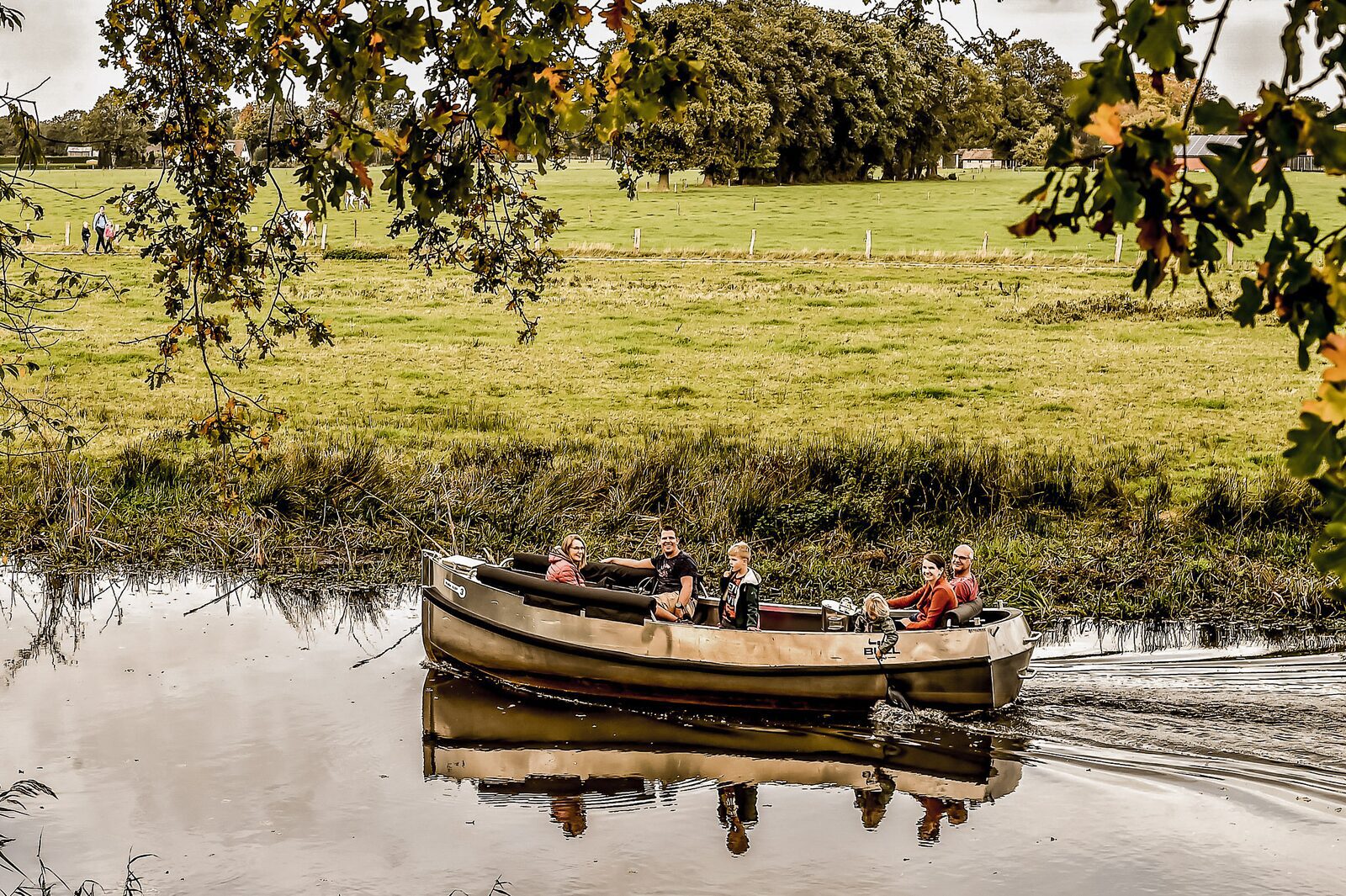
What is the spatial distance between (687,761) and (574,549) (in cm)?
288

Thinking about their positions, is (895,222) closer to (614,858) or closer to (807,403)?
(807,403)

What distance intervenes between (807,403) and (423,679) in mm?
12398

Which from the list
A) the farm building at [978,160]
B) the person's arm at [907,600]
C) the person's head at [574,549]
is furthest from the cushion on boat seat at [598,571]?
the farm building at [978,160]

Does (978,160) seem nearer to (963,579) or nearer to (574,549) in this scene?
(963,579)

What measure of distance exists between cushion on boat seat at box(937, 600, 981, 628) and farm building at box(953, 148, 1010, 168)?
341 ft

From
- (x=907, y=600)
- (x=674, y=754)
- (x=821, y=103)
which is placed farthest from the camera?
(x=821, y=103)

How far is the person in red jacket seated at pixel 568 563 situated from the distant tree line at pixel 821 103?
97.7 ft

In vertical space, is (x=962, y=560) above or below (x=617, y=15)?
below

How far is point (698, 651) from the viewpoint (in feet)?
41.3

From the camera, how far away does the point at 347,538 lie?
57.8 feet

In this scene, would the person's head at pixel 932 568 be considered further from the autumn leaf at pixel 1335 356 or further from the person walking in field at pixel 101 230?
the person walking in field at pixel 101 230

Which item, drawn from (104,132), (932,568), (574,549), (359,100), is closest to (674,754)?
(574,549)

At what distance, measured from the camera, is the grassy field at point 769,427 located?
55.8ft

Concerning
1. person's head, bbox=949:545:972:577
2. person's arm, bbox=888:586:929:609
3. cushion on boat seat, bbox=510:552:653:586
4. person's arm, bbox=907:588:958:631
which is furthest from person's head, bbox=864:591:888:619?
cushion on boat seat, bbox=510:552:653:586
